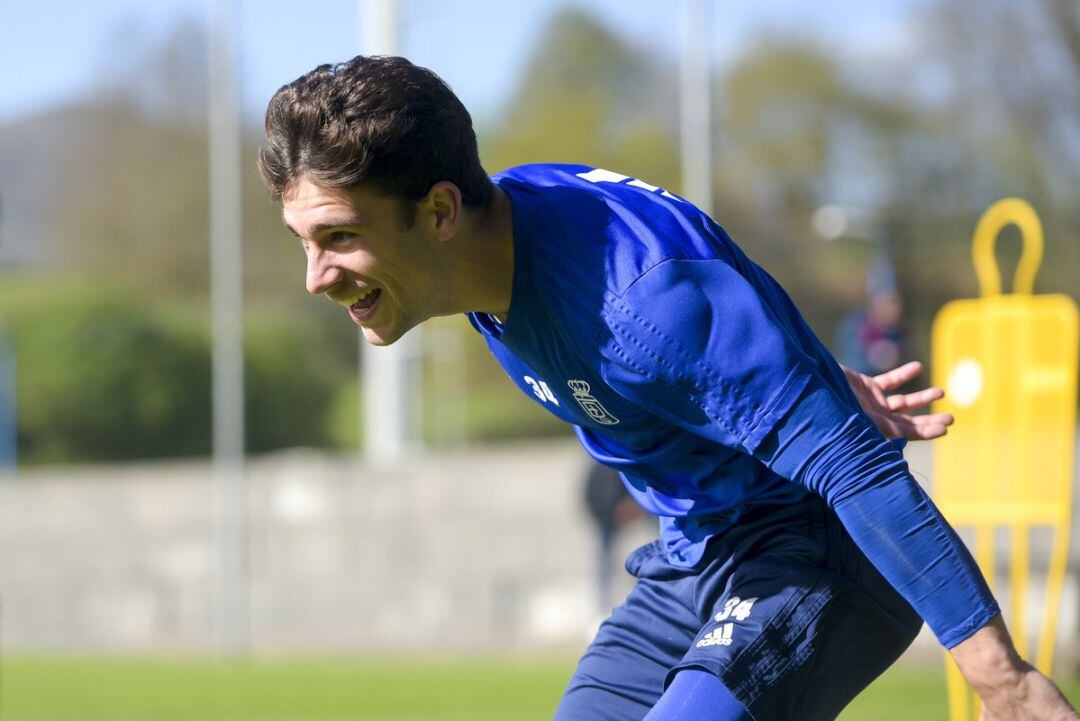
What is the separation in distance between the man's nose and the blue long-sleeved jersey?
0.34m

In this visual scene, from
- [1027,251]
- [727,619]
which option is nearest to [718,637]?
[727,619]

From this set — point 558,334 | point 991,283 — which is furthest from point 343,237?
point 991,283

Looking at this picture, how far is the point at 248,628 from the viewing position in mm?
15094

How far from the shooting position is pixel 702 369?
2.62 metres

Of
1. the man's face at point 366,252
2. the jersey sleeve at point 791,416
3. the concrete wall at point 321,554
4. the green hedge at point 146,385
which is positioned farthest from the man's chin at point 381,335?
the green hedge at point 146,385

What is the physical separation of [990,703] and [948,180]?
13.2 metres

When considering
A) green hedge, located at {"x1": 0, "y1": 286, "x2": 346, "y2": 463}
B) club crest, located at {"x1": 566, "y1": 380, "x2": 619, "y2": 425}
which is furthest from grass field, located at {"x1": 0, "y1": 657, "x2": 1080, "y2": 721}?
club crest, located at {"x1": 566, "y1": 380, "x2": 619, "y2": 425}

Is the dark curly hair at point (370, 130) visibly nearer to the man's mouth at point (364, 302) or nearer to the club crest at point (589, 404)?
the man's mouth at point (364, 302)

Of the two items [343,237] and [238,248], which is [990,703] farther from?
[238,248]

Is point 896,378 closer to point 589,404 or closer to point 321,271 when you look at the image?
point 589,404

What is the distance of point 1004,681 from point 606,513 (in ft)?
33.2

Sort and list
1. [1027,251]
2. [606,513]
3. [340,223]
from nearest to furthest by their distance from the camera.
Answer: [340,223] → [1027,251] → [606,513]

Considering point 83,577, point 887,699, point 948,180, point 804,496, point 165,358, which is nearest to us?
point 804,496

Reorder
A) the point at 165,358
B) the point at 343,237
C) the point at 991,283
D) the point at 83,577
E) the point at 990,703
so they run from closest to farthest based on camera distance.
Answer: the point at 990,703 < the point at 343,237 < the point at 991,283 < the point at 83,577 < the point at 165,358
